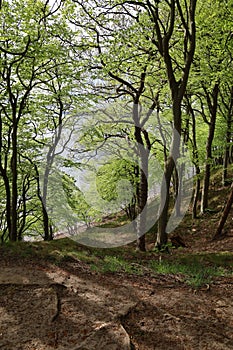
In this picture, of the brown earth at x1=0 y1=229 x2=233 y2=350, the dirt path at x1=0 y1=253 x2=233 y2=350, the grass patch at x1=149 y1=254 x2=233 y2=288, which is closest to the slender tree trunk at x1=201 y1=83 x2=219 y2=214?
the grass patch at x1=149 y1=254 x2=233 y2=288

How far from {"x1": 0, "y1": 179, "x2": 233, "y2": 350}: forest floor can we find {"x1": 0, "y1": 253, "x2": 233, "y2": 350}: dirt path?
0.04ft

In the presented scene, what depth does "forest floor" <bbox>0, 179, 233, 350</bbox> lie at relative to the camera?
3.77 meters

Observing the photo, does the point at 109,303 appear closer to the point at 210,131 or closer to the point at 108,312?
the point at 108,312

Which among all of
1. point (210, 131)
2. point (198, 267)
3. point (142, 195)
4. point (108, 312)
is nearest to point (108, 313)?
point (108, 312)

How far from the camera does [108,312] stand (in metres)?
4.46

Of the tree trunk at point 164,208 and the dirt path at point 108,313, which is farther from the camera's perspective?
the tree trunk at point 164,208

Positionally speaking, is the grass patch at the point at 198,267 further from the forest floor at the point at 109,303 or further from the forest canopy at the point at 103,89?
the forest canopy at the point at 103,89

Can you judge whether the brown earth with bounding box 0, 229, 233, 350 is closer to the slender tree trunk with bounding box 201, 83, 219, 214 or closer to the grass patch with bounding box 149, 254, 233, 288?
the grass patch with bounding box 149, 254, 233, 288

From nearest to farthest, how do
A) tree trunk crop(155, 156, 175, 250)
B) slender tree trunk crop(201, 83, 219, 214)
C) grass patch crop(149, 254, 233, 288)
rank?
grass patch crop(149, 254, 233, 288) < tree trunk crop(155, 156, 175, 250) < slender tree trunk crop(201, 83, 219, 214)

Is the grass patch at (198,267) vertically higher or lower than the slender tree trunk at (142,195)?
lower

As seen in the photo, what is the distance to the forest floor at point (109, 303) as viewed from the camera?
12.4 ft

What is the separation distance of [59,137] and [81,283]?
36.6ft

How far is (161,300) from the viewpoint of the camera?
197 inches

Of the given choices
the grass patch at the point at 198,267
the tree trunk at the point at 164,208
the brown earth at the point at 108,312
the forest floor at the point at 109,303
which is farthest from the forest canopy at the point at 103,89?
the brown earth at the point at 108,312
